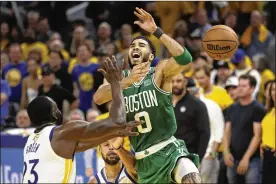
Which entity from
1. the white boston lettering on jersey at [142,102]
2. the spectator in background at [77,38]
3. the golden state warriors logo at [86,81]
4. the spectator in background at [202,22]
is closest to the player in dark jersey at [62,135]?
the white boston lettering on jersey at [142,102]

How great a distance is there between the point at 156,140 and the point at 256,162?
367cm

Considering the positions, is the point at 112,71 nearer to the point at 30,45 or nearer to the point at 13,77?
the point at 13,77

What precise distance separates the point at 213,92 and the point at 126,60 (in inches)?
101

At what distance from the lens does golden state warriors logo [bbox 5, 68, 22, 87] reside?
1719 cm

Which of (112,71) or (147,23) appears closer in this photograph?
(112,71)

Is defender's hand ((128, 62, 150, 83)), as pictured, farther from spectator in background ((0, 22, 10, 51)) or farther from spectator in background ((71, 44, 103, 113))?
spectator in background ((0, 22, 10, 51))

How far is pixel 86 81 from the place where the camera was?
16.4 meters

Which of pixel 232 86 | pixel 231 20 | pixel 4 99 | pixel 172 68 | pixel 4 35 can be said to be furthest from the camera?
pixel 4 35

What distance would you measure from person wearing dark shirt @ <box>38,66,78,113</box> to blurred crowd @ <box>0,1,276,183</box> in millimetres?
18

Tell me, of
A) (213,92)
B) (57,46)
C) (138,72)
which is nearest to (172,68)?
(138,72)

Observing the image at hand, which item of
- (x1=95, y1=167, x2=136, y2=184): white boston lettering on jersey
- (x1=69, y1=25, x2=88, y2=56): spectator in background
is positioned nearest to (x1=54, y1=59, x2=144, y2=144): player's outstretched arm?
(x1=95, y1=167, x2=136, y2=184): white boston lettering on jersey

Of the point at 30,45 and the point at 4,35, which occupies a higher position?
the point at 4,35

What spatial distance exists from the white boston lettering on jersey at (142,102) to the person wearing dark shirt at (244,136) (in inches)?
139

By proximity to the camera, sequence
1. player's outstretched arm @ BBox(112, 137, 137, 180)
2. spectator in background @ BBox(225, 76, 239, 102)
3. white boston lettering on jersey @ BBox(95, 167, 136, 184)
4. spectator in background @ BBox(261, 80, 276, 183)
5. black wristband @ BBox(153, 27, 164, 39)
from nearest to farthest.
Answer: black wristband @ BBox(153, 27, 164, 39) < player's outstretched arm @ BBox(112, 137, 137, 180) < white boston lettering on jersey @ BBox(95, 167, 136, 184) < spectator in background @ BBox(261, 80, 276, 183) < spectator in background @ BBox(225, 76, 239, 102)
